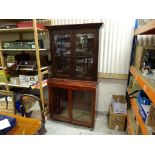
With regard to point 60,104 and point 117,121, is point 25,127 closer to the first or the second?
point 60,104

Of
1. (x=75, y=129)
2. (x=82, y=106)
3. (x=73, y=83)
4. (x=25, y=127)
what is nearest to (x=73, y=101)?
(x=82, y=106)

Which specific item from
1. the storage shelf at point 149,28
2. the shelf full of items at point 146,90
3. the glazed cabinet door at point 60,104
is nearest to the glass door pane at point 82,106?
Answer: the glazed cabinet door at point 60,104

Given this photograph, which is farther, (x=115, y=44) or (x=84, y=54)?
(x=115, y=44)

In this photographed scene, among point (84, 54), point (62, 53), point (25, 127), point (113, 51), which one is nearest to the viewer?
point (25, 127)

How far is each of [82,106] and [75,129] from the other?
42 centimetres

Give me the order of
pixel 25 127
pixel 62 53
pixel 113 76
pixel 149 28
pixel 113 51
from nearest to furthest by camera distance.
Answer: pixel 149 28
pixel 25 127
pixel 62 53
pixel 113 51
pixel 113 76

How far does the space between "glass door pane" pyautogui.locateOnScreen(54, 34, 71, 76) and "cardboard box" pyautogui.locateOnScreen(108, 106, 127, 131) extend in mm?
1062

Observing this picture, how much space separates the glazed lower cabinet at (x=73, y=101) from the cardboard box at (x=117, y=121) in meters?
0.33

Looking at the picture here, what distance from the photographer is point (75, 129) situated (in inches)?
88.0

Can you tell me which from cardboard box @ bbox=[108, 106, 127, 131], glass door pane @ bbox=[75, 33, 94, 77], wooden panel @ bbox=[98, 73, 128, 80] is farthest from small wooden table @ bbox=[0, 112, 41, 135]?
wooden panel @ bbox=[98, 73, 128, 80]

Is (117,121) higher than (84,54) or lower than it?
lower
